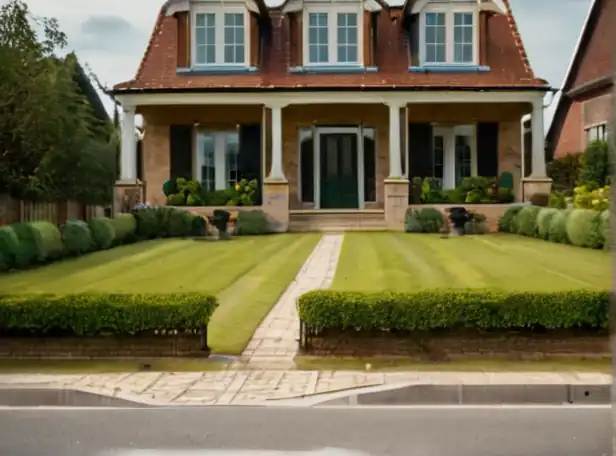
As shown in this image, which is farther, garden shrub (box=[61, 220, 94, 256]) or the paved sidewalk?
garden shrub (box=[61, 220, 94, 256])

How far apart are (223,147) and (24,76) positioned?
29.8ft

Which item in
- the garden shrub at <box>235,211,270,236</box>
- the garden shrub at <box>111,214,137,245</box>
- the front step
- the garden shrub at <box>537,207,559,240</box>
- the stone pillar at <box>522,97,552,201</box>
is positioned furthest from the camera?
the stone pillar at <box>522,97,552,201</box>

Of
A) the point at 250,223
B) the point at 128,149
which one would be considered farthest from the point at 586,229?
the point at 128,149

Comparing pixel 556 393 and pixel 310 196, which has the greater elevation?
pixel 310 196

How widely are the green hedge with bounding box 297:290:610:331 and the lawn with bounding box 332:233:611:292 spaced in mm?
1059

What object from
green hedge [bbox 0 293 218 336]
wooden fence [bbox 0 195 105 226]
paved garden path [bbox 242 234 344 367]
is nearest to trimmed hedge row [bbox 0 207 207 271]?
wooden fence [bbox 0 195 105 226]

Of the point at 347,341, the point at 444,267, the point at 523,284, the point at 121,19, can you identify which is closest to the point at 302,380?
the point at 347,341

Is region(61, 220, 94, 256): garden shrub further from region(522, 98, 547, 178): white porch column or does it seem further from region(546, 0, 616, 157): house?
region(522, 98, 547, 178): white porch column

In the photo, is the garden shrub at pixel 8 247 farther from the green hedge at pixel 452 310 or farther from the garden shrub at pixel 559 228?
the garden shrub at pixel 559 228

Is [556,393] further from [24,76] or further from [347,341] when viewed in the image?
[24,76]

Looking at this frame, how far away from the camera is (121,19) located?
424 inches

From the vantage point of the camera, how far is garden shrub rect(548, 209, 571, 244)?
13.6 meters

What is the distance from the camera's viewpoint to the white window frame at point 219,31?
19.8 meters

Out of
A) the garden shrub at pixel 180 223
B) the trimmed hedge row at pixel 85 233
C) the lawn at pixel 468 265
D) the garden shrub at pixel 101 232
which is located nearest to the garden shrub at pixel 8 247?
the trimmed hedge row at pixel 85 233
